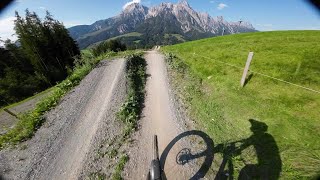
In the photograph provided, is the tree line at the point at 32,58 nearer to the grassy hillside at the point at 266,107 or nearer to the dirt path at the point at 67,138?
the dirt path at the point at 67,138

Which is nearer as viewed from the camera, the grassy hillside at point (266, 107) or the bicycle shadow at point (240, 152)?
the bicycle shadow at point (240, 152)

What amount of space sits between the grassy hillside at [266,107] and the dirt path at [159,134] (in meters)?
1.64

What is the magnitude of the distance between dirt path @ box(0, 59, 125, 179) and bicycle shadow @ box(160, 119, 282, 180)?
5091 millimetres

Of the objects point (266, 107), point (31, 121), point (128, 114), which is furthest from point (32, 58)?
point (266, 107)

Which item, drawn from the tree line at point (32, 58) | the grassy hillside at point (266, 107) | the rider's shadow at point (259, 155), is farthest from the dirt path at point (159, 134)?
the tree line at point (32, 58)

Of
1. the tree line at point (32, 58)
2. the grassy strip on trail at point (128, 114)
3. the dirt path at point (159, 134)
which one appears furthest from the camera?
the tree line at point (32, 58)

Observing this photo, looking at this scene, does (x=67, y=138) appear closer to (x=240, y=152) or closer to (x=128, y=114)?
(x=128, y=114)

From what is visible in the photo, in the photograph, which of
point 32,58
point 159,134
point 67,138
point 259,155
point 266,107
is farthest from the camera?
point 32,58

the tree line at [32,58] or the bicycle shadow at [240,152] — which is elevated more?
the bicycle shadow at [240,152]

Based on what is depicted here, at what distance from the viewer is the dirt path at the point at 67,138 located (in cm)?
1120

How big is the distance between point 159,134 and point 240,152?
481cm

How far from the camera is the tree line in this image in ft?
191

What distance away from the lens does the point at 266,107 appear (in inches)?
547

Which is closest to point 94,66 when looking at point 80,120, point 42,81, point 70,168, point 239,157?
point 80,120
